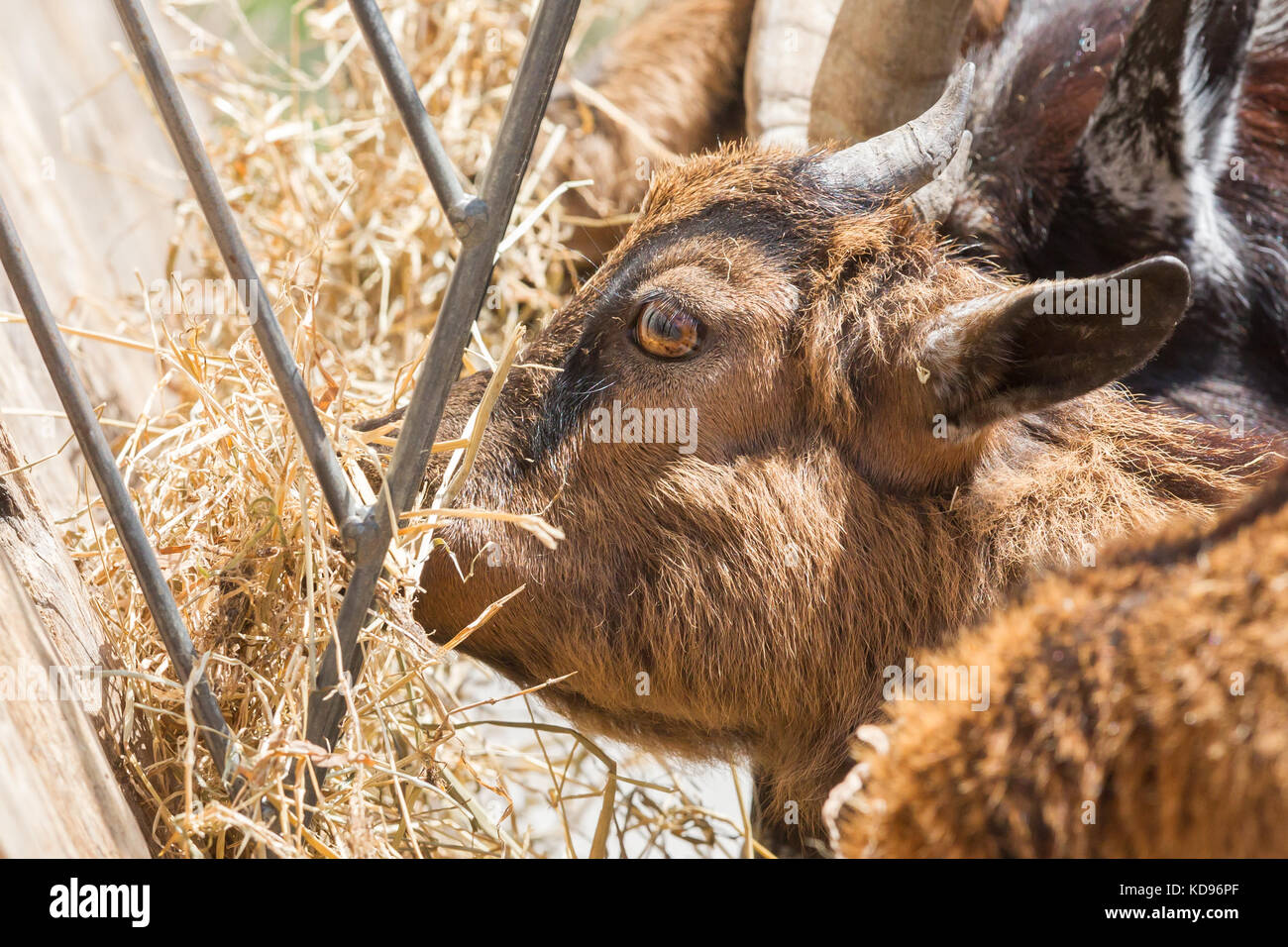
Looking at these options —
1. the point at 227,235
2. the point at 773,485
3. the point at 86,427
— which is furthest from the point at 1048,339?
the point at 86,427

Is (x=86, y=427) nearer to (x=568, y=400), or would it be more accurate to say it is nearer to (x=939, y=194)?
(x=568, y=400)

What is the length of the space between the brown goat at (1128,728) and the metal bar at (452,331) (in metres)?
0.98

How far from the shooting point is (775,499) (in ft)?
8.67

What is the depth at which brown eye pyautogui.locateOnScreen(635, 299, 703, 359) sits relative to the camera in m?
2.66

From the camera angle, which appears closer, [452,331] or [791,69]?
[452,331]

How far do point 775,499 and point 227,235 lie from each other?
4.28 ft

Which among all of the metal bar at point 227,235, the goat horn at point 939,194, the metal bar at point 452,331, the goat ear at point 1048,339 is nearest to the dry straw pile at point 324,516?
the metal bar at point 452,331

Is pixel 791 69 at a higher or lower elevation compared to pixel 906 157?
higher

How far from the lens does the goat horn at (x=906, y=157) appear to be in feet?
9.17

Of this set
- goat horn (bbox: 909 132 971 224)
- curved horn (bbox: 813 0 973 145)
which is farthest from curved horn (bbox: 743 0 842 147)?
goat horn (bbox: 909 132 971 224)

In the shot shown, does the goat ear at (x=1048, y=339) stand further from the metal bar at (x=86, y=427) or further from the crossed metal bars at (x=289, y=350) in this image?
the metal bar at (x=86, y=427)

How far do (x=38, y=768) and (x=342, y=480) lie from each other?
682 mm

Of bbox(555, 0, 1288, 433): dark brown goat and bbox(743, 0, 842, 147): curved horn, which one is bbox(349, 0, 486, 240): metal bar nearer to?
bbox(555, 0, 1288, 433): dark brown goat
